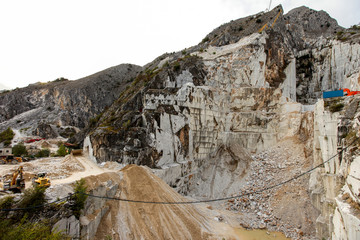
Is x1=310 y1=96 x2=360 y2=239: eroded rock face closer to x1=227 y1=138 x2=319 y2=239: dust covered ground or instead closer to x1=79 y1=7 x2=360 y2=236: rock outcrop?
x1=227 y1=138 x2=319 y2=239: dust covered ground

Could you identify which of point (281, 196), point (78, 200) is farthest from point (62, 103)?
point (281, 196)

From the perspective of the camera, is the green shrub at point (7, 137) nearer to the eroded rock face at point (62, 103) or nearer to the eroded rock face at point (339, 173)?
the eroded rock face at point (62, 103)

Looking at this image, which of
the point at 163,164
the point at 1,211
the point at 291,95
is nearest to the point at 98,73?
the point at 163,164

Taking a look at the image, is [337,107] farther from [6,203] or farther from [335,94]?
[6,203]

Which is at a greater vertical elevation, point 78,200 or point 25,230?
point 25,230

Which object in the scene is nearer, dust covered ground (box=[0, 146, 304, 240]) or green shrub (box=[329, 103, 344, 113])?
dust covered ground (box=[0, 146, 304, 240])

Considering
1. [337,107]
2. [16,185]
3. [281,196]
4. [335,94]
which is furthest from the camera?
[281,196]

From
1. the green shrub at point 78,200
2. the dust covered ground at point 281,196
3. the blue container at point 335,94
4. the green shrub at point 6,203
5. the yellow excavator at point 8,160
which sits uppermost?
the blue container at point 335,94

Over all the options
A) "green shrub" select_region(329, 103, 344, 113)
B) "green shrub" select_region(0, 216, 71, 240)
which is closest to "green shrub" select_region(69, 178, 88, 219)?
"green shrub" select_region(0, 216, 71, 240)

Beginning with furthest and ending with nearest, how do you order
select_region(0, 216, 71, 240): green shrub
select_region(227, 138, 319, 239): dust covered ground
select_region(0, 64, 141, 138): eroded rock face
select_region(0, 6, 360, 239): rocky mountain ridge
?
1. select_region(0, 64, 141, 138): eroded rock face
2. select_region(227, 138, 319, 239): dust covered ground
3. select_region(0, 6, 360, 239): rocky mountain ridge
4. select_region(0, 216, 71, 240): green shrub

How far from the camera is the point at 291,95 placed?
27781 mm

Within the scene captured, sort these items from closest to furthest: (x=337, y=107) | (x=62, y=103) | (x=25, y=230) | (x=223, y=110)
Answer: (x=25, y=230) < (x=337, y=107) < (x=223, y=110) < (x=62, y=103)

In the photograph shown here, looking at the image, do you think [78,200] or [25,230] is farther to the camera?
[78,200]

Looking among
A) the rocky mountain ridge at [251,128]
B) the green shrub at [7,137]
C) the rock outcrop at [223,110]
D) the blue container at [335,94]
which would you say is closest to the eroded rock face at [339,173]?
the rocky mountain ridge at [251,128]
